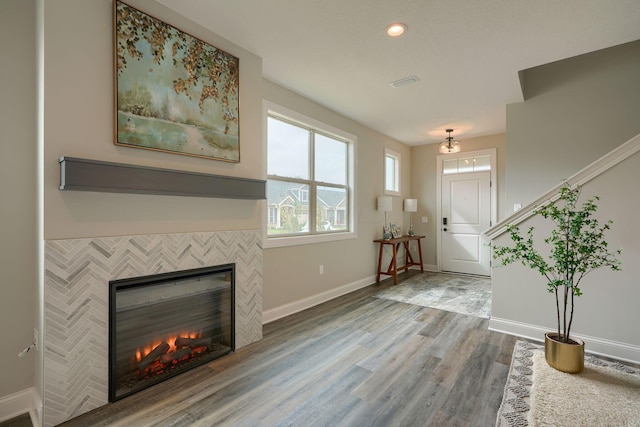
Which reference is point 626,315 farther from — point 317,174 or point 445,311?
point 317,174

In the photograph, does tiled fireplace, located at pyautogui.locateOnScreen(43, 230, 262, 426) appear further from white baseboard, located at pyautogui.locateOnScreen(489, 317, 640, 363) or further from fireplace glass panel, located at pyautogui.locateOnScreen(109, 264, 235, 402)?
white baseboard, located at pyautogui.locateOnScreen(489, 317, 640, 363)

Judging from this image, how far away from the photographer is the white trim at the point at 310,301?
3.40 metres

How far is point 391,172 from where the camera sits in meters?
6.13

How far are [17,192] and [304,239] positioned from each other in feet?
8.58

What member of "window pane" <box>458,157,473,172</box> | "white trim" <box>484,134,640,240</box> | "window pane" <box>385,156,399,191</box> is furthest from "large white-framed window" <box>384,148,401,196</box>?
"white trim" <box>484,134,640,240</box>

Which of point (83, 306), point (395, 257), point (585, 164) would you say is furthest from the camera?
point (395, 257)

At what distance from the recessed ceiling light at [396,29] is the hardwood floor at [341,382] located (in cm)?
267

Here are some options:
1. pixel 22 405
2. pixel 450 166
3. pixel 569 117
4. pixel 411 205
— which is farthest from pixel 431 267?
pixel 22 405

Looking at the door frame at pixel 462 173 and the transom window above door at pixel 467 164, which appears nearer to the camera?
the door frame at pixel 462 173

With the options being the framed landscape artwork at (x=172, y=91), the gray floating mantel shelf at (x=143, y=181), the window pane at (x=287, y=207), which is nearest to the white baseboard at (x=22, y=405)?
the gray floating mantel shelf at (x=143, y=181)

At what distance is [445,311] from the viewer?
3748 mm

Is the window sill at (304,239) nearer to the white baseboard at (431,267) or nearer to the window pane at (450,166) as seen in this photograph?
the white baseboard at (431,267)

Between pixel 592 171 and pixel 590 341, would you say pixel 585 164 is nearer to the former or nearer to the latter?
pixel 592 171

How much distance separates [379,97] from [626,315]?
3223 millimetres
